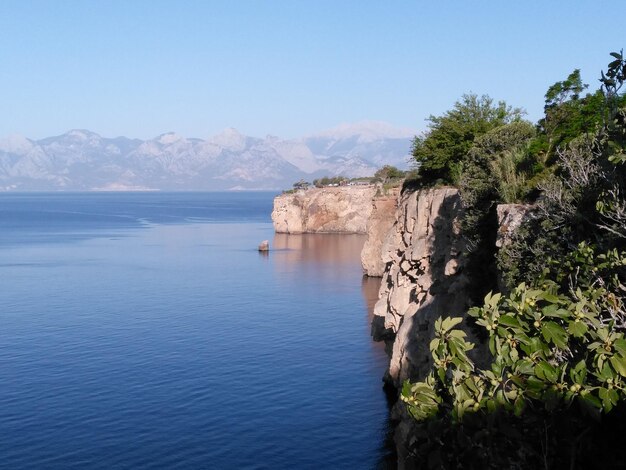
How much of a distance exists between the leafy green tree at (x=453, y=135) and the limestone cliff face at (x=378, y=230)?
1458 inches

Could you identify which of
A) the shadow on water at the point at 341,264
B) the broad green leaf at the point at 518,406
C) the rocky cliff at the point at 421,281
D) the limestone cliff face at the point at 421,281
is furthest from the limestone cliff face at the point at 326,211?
the broad green leaf at the point at 518,406

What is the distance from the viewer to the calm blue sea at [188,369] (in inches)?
1553

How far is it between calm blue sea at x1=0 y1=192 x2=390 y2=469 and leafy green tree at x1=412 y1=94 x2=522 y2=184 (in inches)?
654

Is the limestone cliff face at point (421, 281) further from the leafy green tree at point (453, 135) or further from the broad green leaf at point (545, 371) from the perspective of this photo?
the broad green leaf at point (545, 371)

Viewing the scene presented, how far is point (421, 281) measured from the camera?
47.6 meters

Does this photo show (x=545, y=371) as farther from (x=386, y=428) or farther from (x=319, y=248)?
(x=319, y=248)

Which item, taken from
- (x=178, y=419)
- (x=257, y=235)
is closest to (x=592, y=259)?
(x=178, y=419)

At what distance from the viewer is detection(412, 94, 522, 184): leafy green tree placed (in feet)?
190

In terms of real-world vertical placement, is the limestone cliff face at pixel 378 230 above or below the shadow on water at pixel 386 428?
above

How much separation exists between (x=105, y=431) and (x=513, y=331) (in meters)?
35.3

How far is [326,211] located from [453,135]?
127457 mm

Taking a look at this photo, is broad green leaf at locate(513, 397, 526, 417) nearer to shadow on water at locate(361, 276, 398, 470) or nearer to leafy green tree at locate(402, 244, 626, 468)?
leafy green tree at locate(402, 244, 626, 468)

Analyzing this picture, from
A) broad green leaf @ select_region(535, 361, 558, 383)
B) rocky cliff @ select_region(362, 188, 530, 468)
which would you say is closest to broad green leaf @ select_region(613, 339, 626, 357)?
broad green leaf @ select_region(535, 361, 558, 383)

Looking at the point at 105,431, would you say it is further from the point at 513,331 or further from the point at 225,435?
the point at 513,331
